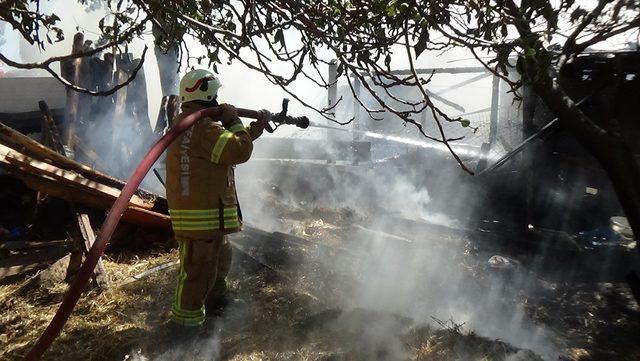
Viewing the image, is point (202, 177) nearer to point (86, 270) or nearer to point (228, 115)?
point (228, 115)

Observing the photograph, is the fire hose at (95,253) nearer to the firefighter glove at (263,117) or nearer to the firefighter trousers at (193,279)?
the firefighter glove at (263,117)

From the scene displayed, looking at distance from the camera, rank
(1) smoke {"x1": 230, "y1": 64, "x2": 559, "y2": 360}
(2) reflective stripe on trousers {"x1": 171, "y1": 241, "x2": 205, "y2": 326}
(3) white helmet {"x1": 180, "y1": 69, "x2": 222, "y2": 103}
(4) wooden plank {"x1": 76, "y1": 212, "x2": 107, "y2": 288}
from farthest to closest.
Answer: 1. (4) wooden plank {"x1": 76, "y1": 212, "x2": 107, "y2": 288}
2. (1) smoke {"x1": 230, "y1": 64, "x2": 559, "y2": 360}
3. (2) reflective stripe on trousers {"x1": 171, "y1": 241, "x2": 205, "y2": 326}
4. (3) white helmet {"x1": 180, "y1": 69, "x2": 222, "y2": 103}

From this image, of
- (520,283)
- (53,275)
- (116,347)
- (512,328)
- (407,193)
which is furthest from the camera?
(407,193)

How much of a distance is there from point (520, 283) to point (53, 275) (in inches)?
189

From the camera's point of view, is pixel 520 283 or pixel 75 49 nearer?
pixel 520 283

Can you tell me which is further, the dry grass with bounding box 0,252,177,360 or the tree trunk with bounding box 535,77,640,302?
the dry grass with bounding box 0,252,177,360

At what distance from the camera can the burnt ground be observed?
308cm

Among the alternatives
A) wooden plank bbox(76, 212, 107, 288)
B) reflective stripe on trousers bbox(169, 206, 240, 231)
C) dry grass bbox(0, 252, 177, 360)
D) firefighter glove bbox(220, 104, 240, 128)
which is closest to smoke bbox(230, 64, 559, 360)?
reflective stripe on trousers bbox(169, 206, 240, 231)

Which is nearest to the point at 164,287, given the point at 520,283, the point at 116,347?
the point at 116,347

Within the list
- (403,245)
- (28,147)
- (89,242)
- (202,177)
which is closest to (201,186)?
(202,177)

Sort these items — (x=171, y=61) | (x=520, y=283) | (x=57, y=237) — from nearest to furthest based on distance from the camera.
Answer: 1. (x=520, y=283)
2. (x=57, y=237)
3. (x=171, y=61)

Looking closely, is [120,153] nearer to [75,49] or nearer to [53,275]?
[75,49]

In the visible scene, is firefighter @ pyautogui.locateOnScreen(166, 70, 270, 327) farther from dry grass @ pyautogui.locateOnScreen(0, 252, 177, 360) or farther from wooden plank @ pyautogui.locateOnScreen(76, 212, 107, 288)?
wooden plank @ pyautogui.locateOnScreen(76, 212, 107, 288)

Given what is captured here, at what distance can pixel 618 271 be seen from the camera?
13.8 ft
